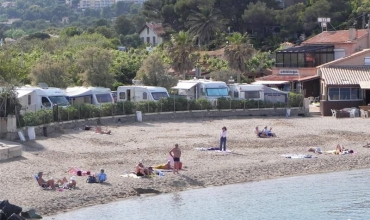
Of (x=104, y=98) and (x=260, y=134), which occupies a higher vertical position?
(x=104, y=98)

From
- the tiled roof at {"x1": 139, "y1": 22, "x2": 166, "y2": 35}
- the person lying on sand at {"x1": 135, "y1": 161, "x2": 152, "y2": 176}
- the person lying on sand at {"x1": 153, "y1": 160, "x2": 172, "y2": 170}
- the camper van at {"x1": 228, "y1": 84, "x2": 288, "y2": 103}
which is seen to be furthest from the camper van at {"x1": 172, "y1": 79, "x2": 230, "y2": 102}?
the tiled roof at {"x1": 139, "y1": 22, "x2": 166, "y2": 35}

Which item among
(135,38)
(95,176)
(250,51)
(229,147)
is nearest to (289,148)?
(229,147)

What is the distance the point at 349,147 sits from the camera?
40312mm

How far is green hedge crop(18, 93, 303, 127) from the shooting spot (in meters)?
40.8

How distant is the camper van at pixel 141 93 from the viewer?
165 ft

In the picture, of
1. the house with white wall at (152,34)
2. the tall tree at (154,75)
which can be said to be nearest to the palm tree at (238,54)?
the tall tree at (154,75)

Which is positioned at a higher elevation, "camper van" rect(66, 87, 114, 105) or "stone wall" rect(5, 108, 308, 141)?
"camper van" rect(66, 87, 114, 105)

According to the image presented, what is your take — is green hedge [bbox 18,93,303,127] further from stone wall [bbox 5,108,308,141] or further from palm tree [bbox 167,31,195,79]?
palm tree [bbox 167,31,195,79]

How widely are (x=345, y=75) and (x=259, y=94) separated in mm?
→ 5837

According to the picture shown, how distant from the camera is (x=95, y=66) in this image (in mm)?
55125

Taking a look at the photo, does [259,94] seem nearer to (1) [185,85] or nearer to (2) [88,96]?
(1) [185,85]

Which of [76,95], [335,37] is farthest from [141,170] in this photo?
[335,37]

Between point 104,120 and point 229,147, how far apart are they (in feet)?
30.0

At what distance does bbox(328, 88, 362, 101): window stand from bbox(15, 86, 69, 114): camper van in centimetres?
1654
